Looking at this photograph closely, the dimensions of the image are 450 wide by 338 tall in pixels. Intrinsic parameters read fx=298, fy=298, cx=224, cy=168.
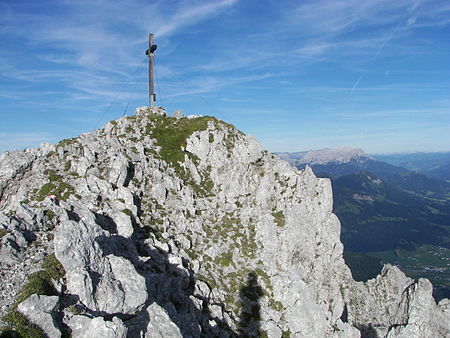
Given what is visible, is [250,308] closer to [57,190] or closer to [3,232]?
[57,190]

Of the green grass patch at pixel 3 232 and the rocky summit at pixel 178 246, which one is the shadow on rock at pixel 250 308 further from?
the green grass patch at pixel 3 232

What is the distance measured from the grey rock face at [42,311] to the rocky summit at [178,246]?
0.07 metres

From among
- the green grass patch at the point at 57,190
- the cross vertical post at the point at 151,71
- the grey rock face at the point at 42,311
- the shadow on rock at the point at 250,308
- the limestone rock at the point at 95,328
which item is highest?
the cross vertical post at the point at 151,71

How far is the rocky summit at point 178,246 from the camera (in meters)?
23.1

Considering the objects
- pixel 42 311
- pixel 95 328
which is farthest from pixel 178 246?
pixel 42 311

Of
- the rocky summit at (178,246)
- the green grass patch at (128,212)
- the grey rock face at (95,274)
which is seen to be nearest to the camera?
the grey rock face at (95,274)

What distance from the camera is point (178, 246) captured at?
43219 millimetres

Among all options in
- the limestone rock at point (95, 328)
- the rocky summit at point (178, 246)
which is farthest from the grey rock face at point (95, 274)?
the limestone rock at point (95, 328)

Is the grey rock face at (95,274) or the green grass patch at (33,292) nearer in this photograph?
the green grass patch at (33,292)

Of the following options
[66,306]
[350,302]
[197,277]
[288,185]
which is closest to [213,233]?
[197,277]

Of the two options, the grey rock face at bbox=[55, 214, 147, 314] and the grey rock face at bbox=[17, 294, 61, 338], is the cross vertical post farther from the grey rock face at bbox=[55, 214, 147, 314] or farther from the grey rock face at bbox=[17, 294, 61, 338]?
the grey rock face at bbox=[17, 294, 61, 338]

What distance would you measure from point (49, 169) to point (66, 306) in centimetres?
2642

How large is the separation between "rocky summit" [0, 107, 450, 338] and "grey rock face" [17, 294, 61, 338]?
65 mm

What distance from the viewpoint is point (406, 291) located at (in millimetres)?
64625
